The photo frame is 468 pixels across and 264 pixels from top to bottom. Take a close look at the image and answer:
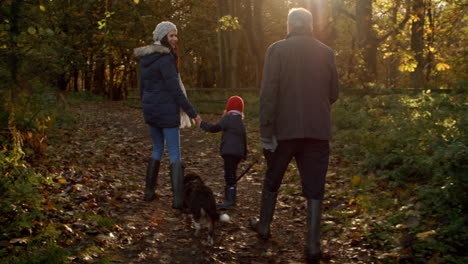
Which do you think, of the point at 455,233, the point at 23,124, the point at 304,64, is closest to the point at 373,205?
the point at 455,233

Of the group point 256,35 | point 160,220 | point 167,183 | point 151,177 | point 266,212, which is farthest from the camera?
point 256,35

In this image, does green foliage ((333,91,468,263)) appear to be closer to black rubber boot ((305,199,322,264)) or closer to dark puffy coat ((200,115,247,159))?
black rubber boot ((305,199,322,264))

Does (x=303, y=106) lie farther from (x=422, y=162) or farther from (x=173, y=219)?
(x=173, y=219)

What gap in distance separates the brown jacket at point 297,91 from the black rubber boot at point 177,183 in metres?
2.08

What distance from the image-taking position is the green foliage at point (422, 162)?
4.21m

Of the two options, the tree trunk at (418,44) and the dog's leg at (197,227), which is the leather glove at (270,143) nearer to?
the dog's leg at (197,227)

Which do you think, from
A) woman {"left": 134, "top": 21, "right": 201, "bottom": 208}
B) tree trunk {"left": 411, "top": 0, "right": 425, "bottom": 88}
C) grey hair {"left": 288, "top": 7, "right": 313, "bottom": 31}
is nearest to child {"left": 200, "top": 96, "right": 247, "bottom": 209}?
woman {"left": 134, "top": 21, "right": 201, "bottom": 208}

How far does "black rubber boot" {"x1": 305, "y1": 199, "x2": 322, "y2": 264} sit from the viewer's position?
4.38m

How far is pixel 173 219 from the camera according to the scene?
575 centimetres

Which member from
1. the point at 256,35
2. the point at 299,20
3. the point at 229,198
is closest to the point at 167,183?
the point at 229,198

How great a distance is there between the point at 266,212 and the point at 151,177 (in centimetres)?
215

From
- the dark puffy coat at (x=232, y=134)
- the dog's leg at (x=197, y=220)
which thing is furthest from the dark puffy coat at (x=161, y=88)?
the dog's leg at (x=197, y=220)

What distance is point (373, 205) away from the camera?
5746mm

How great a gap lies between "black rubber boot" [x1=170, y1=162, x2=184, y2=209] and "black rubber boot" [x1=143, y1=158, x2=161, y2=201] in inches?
14.3
